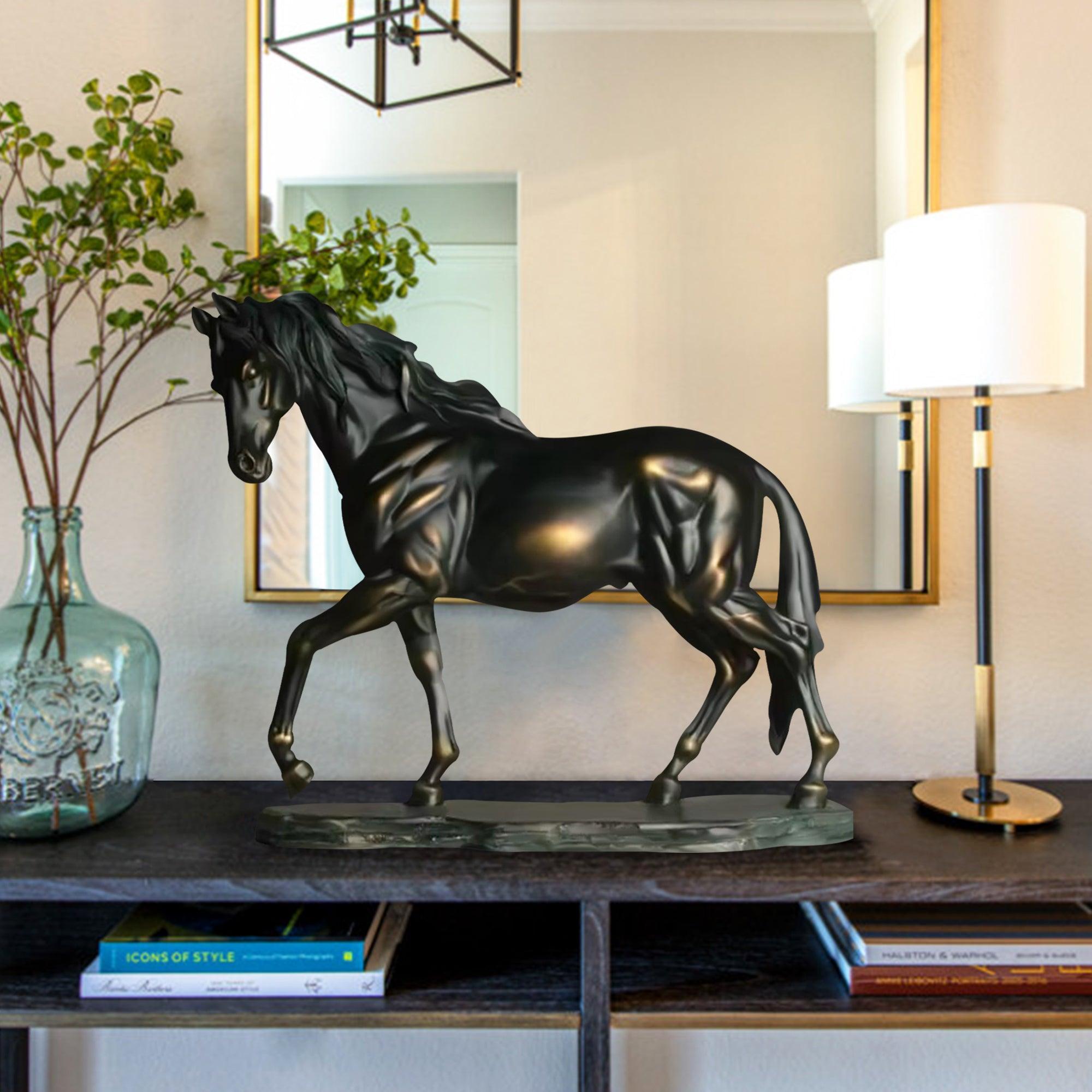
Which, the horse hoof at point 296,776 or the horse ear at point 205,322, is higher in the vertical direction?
the horse ear at point 205,322

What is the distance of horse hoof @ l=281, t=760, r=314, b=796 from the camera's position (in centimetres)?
96

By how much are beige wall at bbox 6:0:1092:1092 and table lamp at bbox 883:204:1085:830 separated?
0.22 meters

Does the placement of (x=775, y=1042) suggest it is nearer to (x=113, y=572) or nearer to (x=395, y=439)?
(x=395, y=439)

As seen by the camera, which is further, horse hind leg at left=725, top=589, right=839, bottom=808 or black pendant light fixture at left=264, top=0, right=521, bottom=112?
black pendant light fixture at left=264, top=0, right=521, bottom=112

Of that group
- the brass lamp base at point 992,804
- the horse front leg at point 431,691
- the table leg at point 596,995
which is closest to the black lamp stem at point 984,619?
the brass lamp base at point 992,804

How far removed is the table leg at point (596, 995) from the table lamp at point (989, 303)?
0.42 m

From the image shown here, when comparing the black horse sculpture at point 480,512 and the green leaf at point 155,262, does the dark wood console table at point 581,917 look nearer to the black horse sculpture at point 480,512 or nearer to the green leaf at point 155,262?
the black horse sculpture at point 480,512

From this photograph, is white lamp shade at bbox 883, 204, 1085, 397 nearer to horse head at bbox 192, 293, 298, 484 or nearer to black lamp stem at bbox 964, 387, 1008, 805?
black lamp stem at bbox 964, 387, 1008, 805

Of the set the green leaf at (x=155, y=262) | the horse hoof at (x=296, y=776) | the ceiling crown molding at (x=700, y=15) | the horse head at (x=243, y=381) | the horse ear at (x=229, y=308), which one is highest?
the ceiling crown molding at (x=700, y=15)

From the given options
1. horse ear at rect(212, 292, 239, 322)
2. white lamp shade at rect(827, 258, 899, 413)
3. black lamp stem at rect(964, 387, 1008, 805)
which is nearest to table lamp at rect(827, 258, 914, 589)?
white lamp shade at rect(827, 258, 899, 413)

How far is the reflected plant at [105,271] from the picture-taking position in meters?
1.10

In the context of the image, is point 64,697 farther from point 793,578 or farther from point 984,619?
point 984,619

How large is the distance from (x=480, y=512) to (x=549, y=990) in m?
0.46

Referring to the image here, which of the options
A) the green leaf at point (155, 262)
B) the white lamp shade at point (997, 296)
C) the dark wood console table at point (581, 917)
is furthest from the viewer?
the green leaf at point (155, 262)
